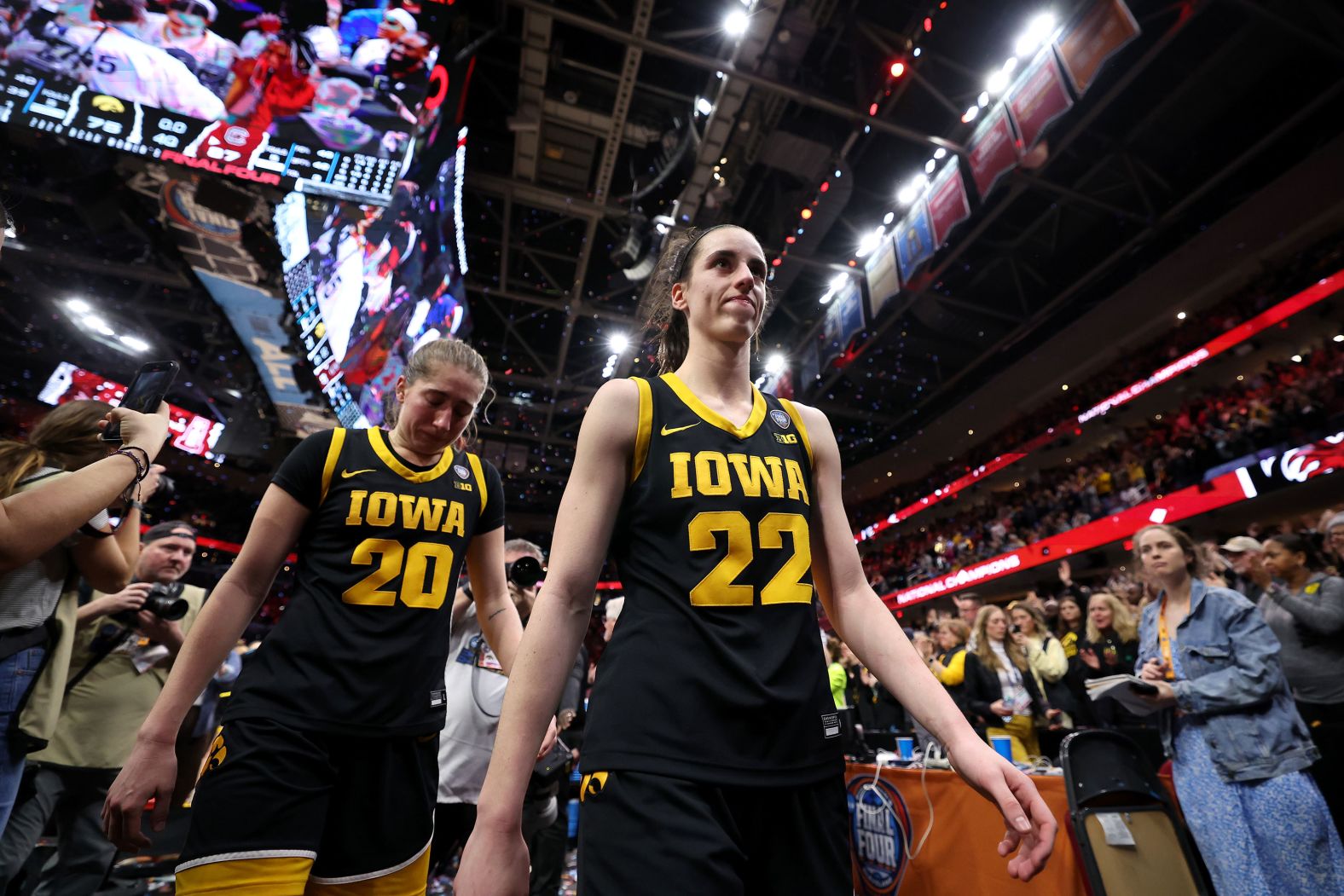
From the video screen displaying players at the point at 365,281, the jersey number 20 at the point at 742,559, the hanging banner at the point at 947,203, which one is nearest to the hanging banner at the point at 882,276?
the hanging banner at the point at 947,203

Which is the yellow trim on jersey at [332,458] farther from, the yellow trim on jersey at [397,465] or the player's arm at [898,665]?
the player's arm at [898,665]

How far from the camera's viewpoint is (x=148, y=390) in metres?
1.91

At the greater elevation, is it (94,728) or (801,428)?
(801,428)

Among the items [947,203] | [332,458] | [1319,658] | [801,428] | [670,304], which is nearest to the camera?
[801,428]

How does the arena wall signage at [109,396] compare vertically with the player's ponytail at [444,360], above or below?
above

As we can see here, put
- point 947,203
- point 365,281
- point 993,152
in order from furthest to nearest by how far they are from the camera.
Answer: point 947,203 → point 993,152 → point 365,281

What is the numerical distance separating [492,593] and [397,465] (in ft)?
1.69

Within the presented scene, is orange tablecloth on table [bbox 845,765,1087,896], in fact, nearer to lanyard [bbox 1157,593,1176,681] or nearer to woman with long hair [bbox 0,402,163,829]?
lanyard [bbox 1157,593,1176,681]

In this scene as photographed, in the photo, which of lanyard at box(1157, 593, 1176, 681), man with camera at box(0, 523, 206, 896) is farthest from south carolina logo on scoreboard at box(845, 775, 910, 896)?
man with camera at box(0, 523, 206, 896)

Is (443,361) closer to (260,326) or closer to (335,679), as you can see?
(335,679)

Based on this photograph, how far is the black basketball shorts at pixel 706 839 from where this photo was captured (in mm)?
871

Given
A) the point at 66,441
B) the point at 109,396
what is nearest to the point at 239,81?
the point at 66,441

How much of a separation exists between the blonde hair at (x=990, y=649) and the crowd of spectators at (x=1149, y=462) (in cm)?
737

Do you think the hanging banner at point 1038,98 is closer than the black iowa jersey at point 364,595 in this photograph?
No
